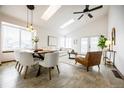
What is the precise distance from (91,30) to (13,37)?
20.7 ft

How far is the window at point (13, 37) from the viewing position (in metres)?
5.29

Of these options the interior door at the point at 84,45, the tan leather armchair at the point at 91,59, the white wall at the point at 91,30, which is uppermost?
the white wall at the point at 91,30

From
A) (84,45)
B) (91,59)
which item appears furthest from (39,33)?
(84,45)

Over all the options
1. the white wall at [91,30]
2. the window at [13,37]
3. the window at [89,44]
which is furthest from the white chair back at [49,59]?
the window at [89,44]

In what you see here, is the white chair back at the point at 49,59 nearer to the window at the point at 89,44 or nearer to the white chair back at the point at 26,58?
the white chair back at the point at 26,58

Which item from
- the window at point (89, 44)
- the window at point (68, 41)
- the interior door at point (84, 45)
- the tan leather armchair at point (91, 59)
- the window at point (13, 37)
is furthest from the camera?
the window at point (68, 41)

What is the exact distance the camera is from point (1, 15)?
466cm

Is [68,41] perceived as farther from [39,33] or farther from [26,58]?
[26,58]

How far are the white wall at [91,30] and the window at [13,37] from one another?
4.92m

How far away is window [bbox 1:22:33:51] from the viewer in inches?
208

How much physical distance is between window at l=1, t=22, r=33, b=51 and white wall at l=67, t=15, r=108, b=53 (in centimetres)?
492

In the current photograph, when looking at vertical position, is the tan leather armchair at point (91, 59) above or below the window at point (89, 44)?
below

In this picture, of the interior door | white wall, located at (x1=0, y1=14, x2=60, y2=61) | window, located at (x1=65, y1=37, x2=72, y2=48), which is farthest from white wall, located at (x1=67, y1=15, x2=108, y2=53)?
white wall, located at (x1=0, y1=14, x2=60, y2=61)
